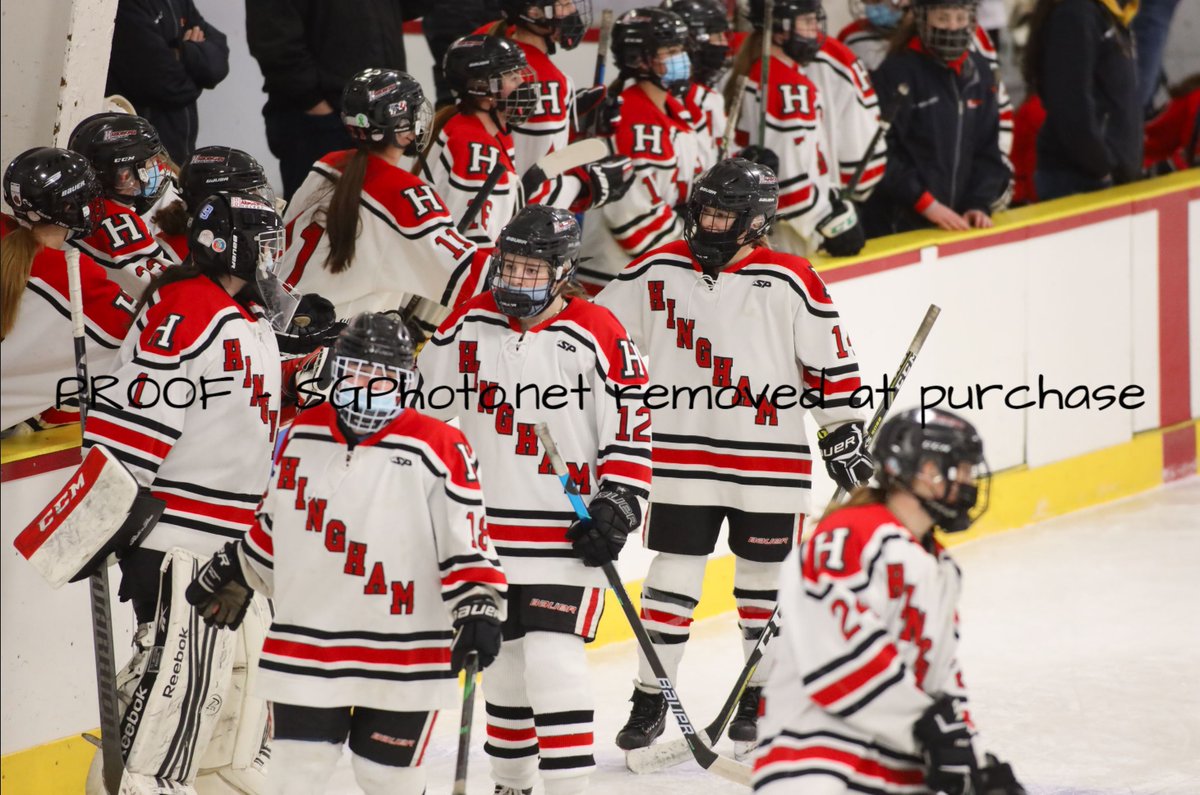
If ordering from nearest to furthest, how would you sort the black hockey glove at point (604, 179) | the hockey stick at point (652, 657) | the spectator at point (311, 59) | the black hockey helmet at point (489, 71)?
the hockey stick at point (652, 657) < the black hockey helmet at point (489, 71) < the black hockey glove at point (604, 179) < the spectator at point (311, 59)

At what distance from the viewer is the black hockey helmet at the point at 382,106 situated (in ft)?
16.0

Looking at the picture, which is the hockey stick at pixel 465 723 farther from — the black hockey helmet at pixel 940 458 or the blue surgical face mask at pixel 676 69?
the blue surgical face mask at pixel 676 69

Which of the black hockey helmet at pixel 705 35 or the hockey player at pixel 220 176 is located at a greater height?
the black hockey helmet at pixel 705 35

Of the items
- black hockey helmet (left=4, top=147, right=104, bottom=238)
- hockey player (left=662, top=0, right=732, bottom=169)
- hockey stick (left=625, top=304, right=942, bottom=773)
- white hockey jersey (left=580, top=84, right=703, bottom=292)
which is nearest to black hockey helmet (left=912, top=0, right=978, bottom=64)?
hockey player (left=662, top=0, right=732, bottom=169)

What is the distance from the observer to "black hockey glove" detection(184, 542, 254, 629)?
3689 mm

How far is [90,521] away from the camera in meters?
3.96

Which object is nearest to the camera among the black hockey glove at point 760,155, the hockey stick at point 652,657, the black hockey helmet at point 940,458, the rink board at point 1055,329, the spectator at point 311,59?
the black hockey helmet at point 940,458

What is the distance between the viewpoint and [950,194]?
684 cm

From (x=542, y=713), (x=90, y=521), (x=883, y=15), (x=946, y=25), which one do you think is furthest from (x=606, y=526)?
(x=883, y=15)

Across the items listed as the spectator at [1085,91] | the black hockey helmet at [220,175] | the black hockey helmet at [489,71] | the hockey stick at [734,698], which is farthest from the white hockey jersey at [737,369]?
the spectator at [1085,91]

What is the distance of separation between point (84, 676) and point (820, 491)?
2571 mm

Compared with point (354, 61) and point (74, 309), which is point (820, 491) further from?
point (74, 309)

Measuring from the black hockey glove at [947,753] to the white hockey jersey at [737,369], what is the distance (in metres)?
1.64

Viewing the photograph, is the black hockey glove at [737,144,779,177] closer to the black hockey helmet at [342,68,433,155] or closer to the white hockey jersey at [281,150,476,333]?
the white hockey jersey at [281,150,476,333]
